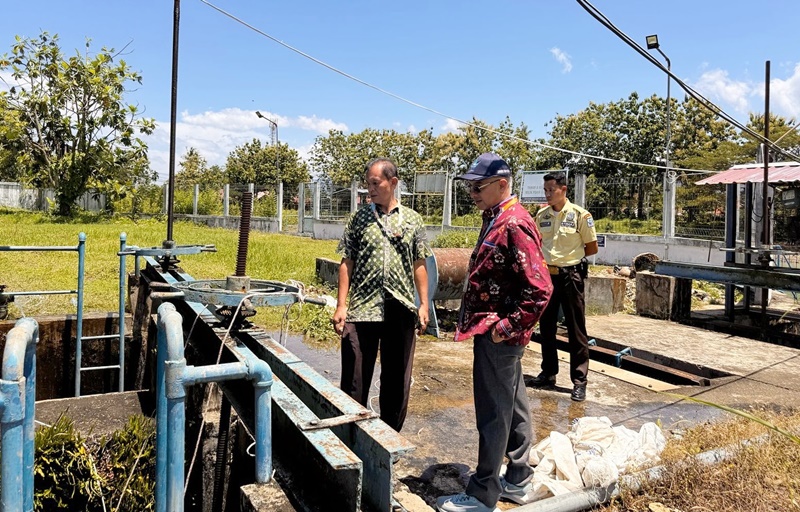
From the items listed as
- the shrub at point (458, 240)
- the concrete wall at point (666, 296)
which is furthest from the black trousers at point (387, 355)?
the shrub at point (458, 240)

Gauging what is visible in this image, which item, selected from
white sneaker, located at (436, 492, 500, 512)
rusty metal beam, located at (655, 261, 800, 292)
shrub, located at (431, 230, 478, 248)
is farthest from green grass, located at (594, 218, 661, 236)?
white sneaker, located at (436, 492, 500, 512)

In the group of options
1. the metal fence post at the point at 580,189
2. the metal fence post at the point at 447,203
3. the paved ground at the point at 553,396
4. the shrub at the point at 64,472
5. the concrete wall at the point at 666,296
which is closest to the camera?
the paved ground at the point at 553,396

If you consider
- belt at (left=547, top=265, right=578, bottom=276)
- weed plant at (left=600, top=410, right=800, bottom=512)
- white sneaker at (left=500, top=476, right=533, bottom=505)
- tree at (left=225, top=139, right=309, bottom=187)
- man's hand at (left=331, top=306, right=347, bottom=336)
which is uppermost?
tree at (left=225, top=139, right=309, bottom=187)

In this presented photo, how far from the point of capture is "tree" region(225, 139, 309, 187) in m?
44.0

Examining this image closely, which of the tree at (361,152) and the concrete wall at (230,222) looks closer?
the concrete wall at (230,222)

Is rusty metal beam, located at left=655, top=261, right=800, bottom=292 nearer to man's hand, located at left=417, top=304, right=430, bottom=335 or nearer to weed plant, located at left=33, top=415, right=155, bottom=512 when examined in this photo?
man's hand, located at left=417, top=304, right=430, bottom=335

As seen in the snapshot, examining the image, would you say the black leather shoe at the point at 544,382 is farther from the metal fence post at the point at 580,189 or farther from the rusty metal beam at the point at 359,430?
the metal fence post at the point at 580,189

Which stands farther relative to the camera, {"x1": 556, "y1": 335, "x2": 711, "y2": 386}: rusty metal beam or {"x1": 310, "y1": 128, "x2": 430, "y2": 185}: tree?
{"x1": 310, "y1": 128, "x2": 430, "y2": 185}: tree

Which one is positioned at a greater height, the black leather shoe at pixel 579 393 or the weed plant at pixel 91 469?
the black leather shoe at pixel 579 393

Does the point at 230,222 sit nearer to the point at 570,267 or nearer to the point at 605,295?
the point at 605,295

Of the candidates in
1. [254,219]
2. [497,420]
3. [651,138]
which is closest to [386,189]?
[497,420]

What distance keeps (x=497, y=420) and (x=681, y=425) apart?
2.20 metres

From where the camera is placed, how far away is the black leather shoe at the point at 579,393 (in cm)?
467

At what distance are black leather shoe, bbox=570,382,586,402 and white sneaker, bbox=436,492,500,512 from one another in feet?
6.84
